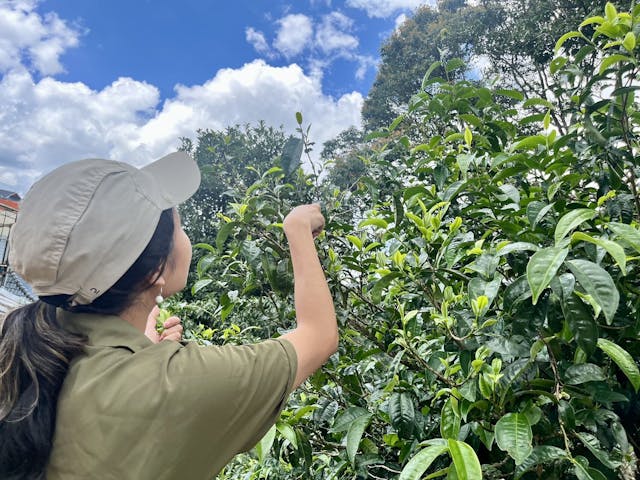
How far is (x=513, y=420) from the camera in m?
0.82

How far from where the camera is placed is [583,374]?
2.85 feet

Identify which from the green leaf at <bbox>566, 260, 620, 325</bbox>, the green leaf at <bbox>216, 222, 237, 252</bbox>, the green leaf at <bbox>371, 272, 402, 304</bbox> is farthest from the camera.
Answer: the green leaf at <bbox>216, 222, 237, 252</bbox>

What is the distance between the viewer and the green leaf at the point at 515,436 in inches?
30.0

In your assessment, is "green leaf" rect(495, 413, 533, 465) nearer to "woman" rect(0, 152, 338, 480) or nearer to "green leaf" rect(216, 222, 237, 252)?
"woman" rect(0, 152, 338, 480)

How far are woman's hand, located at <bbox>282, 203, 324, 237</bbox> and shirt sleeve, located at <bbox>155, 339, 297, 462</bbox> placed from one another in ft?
0.87

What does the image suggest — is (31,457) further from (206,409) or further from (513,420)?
(513,420)

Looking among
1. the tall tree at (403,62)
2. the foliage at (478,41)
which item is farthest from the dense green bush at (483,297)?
the tall tree at (403,62)

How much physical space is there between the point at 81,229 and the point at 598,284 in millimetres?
777

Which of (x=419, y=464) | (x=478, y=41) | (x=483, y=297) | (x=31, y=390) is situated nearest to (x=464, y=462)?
(x=419, y=464)

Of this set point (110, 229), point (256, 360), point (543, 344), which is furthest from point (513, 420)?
point (110, 229)

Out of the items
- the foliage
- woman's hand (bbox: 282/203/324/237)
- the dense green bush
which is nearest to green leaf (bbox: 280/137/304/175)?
the dense green bush

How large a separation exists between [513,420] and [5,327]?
89 centimetres

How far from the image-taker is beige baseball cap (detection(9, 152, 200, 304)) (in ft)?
2.54

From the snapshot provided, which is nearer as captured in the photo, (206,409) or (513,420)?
(206,409)
